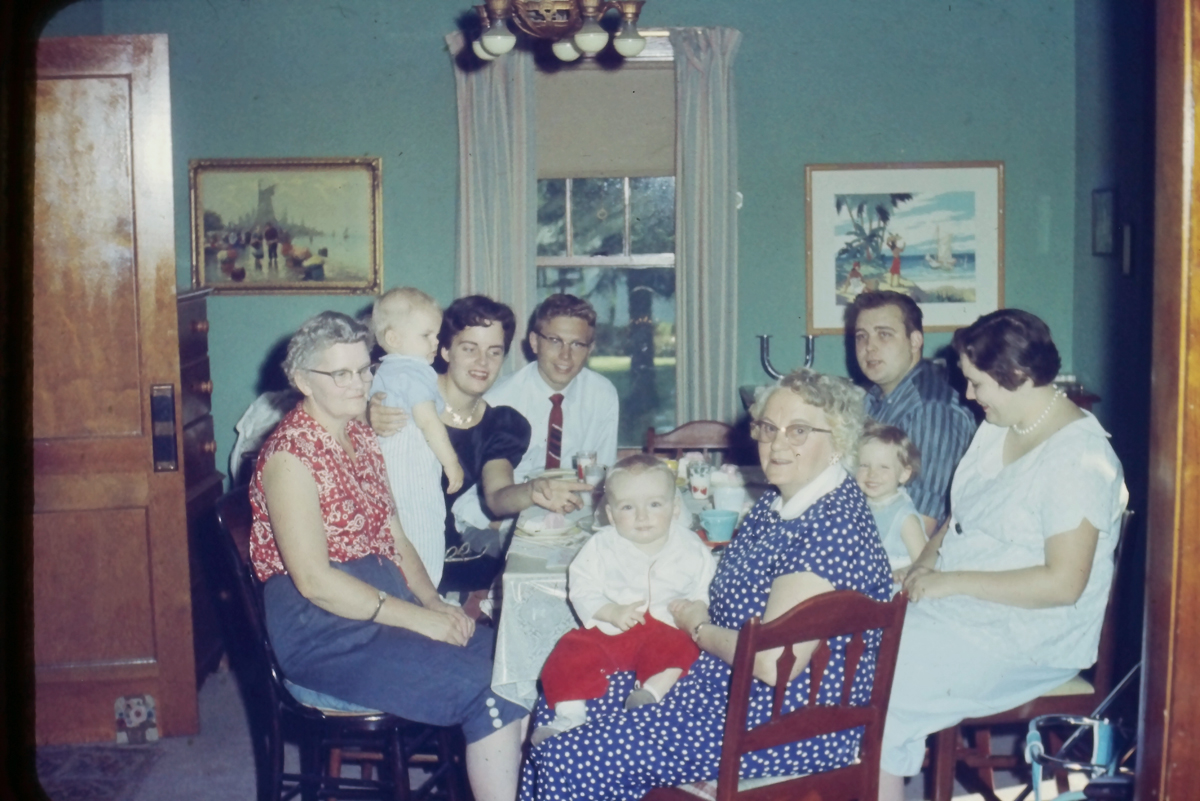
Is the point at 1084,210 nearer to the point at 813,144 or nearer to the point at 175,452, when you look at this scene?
the point at 813,144

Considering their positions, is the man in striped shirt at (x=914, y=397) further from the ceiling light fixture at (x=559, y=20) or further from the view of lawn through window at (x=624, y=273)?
the view of lawn through window at (x=624, y=273)

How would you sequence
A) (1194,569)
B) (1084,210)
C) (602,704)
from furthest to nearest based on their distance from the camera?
(1084,210) < (602,704) < (1194,569)

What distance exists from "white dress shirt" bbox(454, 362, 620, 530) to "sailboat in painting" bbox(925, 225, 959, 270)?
72.6 inches

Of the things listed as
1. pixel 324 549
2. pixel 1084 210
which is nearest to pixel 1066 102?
pixel 1084 210

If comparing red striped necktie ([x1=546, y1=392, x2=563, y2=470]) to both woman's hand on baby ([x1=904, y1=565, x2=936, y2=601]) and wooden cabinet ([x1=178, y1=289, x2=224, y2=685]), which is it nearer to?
wooden cabinet ([x1=178, y1=289, x2=224, y2=685])

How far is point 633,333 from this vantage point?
5.45 meters

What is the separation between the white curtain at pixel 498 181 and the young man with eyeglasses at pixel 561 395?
90 cm

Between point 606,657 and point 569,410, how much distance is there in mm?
2004

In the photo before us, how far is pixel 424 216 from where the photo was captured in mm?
5211

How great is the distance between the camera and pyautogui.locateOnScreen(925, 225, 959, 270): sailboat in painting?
16.8ft

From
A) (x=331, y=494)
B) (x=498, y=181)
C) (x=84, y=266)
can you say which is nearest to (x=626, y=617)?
(x=331, y=494)

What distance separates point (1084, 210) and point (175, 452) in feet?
13.4

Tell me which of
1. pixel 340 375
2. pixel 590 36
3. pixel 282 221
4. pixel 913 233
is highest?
pixel 590 36

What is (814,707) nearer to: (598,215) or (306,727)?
(306,727)
